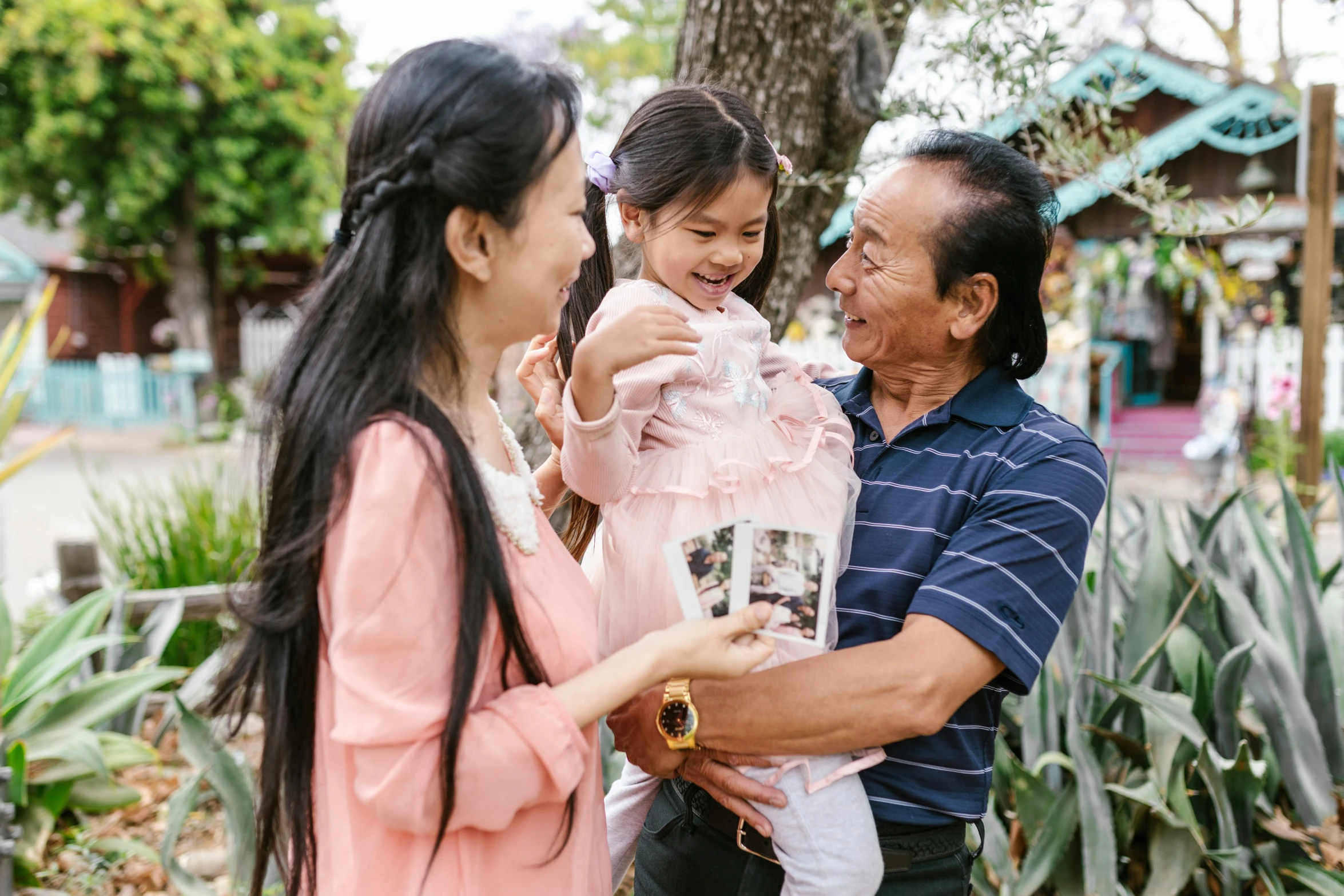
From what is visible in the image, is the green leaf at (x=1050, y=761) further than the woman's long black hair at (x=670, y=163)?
Yes

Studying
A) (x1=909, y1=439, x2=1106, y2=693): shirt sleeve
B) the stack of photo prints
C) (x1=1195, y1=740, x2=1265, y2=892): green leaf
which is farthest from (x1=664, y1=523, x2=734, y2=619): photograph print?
(x1=1195, y1=740, x2=1265, y2=892): green leaf

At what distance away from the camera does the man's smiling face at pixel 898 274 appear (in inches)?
69.9

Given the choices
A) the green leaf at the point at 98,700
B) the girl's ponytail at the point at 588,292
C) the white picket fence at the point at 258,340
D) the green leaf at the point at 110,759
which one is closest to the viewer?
the girl's ponytail at the point at 588,292

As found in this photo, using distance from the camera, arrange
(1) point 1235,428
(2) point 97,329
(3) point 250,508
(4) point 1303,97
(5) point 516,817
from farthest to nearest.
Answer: (2) point 97,329 → (1) point 1235,428 → (3) point 250,508 → (4) point 1303,97 → (5) point 516,817

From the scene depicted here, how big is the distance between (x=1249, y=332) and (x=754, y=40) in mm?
10754

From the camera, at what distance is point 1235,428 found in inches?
393

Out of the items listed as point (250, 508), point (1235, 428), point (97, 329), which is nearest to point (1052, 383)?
point (1235, 428)

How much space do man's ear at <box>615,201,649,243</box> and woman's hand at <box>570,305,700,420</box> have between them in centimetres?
36

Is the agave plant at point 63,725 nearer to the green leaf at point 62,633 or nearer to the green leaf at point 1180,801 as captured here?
the green leaf at point 62,633

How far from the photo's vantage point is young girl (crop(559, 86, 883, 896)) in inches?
58.8

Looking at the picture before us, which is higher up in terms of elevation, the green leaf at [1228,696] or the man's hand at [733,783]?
the man's hand at [733,783]

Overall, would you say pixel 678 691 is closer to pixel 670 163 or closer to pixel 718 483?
pixel 718 483

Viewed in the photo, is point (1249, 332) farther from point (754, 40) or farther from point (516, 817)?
point (516, 817)

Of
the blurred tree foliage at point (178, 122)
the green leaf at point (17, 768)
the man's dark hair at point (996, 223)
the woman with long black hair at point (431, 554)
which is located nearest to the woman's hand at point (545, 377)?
the woman with long black hair at point (431, 554)
